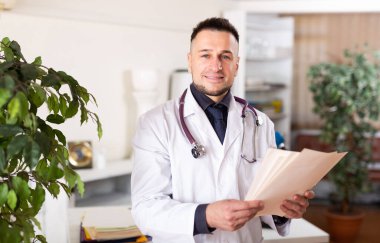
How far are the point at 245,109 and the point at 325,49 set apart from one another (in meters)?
4.23

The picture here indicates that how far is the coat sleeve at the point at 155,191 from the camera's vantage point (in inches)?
55.5

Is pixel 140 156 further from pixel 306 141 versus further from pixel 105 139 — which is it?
pixel 306 141

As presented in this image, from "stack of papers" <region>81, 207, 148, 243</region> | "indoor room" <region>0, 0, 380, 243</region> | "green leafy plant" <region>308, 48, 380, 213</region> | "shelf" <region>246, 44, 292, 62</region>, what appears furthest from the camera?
"shelf" <region>246, 44, 292, 62</region>

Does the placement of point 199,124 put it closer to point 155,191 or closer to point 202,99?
point 202,99

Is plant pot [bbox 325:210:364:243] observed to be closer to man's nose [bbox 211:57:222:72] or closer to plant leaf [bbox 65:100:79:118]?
man's nose [bbox 211:57:222:72]

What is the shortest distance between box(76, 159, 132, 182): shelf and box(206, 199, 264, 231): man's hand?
192cm

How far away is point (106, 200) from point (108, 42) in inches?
46.6

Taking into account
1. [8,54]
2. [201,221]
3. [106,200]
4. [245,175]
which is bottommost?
[106,200]

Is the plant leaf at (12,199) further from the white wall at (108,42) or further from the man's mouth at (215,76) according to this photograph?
the white wall at (108,42)

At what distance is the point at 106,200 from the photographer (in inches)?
140

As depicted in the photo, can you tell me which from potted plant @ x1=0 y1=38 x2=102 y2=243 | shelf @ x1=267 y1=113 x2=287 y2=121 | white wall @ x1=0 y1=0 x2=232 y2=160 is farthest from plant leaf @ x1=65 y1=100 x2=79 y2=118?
shelf @ x1=267 y1=113 x2=287 y2=121

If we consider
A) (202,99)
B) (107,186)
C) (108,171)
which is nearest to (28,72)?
(202,99)

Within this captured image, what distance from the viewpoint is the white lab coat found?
4.70 feet

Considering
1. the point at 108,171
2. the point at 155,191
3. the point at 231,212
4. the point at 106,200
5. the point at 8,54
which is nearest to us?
the point at 8,54
